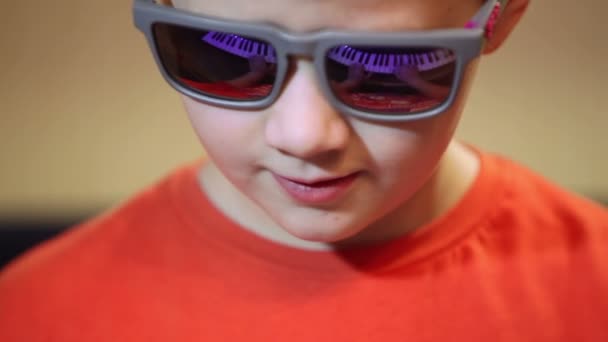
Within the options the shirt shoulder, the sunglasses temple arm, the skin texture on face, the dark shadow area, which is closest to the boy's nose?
the skin texture on face

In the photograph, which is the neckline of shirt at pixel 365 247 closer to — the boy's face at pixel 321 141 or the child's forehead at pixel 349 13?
the boy's face at pixel 321 141

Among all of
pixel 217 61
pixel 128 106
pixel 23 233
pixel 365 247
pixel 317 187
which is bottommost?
pixel 23 233

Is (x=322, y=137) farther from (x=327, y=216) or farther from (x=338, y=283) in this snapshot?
(x=338, y=283)

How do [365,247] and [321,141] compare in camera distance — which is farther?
[365,247]

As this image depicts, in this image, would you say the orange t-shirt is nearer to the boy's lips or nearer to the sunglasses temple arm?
the boy's lips

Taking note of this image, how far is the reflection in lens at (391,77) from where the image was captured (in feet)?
1.43

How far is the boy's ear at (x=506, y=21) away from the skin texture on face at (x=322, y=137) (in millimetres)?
63

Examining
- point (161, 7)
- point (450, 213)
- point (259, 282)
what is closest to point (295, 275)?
point (259, 282)

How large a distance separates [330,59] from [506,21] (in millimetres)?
198

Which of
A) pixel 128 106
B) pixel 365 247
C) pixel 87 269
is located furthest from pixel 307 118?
pixel 128 106

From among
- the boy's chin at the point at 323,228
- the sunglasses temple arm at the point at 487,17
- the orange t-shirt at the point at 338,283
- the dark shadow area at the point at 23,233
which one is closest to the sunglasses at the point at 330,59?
the sunglasses temple arm at the point at 487,17

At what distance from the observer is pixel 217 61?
48 cm

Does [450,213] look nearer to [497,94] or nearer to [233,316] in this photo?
[233,316]

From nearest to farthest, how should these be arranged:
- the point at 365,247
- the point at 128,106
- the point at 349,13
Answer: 1. the point at 349,13
2. the point at 365,247
3. the point at 128,106
